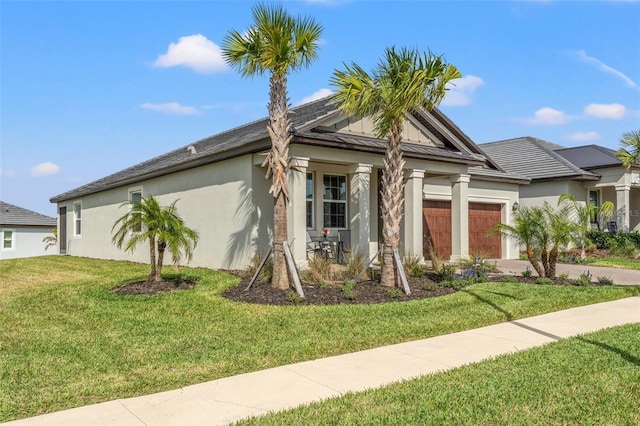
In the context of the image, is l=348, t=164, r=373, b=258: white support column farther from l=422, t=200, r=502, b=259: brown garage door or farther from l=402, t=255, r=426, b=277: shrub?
l=422, t=200, r=502, b=259: brown garage door

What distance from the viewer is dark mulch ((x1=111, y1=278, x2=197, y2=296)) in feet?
33.3

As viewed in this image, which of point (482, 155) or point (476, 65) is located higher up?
point (476, 65)

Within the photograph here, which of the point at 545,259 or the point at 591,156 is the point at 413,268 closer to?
the point at 545,259

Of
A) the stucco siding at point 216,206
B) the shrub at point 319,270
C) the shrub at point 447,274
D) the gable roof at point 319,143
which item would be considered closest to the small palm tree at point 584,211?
the shrub at point 447,274

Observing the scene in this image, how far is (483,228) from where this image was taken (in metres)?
19.9

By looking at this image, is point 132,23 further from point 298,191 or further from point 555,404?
point 555,404

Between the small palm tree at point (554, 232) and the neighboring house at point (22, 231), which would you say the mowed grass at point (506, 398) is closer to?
the small palm tree at point (554, 232)

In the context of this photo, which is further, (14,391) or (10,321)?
(10,321)

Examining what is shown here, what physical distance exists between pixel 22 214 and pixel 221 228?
85.1 feet

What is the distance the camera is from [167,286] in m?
10.6

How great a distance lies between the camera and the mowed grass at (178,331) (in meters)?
5.04

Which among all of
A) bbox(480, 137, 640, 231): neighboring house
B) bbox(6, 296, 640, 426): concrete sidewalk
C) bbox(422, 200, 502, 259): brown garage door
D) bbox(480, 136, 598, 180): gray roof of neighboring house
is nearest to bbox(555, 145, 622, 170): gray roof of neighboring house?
bbox(480, 137, 640, 231): neighboring house

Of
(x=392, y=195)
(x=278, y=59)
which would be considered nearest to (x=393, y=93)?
(x=392, y=195)

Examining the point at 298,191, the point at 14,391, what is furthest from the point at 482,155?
the point at 14,391
